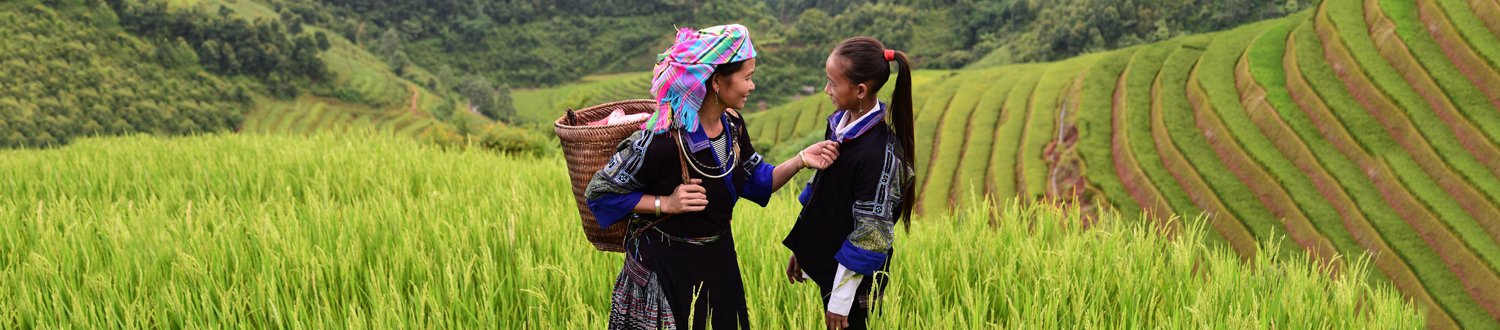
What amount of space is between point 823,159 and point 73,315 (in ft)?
8.34

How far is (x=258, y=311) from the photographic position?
9.25 ft

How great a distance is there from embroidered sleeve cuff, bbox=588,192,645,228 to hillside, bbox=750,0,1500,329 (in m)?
11.9

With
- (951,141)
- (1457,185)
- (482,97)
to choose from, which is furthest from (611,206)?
(482,97)

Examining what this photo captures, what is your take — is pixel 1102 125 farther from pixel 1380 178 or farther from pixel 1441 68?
pixel 1441 68

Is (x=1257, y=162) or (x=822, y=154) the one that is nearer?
(x=822, y=154)

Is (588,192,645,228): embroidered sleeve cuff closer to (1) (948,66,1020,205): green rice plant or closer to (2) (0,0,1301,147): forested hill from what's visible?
(1) (948,66,1020,205): green rice plant

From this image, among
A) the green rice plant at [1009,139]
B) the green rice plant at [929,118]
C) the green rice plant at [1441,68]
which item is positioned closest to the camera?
the green rice plant at [1441,68]

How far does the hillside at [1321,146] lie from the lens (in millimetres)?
16922

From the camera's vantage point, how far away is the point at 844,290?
2207 mm

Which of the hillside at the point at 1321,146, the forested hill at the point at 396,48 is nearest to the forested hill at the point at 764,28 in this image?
the forested hill at the point at 396,48

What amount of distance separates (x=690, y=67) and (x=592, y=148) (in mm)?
350

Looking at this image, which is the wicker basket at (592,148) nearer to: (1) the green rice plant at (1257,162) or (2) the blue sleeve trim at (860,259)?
(2) the blue sleeve trim at (860,259)

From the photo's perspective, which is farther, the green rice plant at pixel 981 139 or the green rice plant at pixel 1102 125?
the green rice plant at pixel 981 139

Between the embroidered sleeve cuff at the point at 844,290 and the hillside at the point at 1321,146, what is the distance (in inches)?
454
